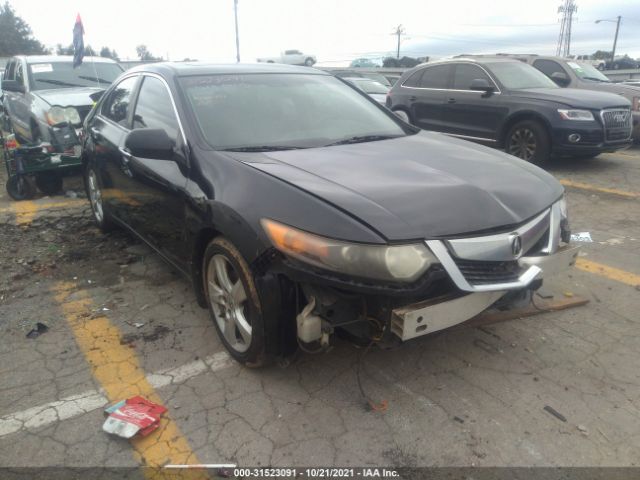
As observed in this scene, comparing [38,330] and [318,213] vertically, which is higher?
[318,213]

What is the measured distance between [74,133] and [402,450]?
6.16m

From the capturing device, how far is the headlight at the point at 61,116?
6.70 metres

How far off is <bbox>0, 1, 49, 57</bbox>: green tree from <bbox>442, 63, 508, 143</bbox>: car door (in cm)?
6971

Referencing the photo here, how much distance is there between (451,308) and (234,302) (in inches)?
46.1

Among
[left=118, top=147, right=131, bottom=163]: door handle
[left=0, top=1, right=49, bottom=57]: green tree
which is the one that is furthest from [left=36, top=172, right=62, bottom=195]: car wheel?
[left=0, top=1, right=49, bottom=57]: green tree

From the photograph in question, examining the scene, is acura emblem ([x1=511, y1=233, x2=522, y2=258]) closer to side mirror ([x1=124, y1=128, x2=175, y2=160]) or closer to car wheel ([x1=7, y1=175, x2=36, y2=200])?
side mirror ([x1=124, y1=128, x2=175, y2=160])

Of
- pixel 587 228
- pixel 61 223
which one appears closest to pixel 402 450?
pixel 587 228

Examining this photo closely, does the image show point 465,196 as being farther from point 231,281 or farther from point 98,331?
point 98,331

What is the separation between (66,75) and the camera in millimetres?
8148

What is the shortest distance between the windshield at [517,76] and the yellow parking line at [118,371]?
7091mm

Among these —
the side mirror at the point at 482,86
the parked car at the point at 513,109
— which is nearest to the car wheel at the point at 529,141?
the parked car at the point at 513,109

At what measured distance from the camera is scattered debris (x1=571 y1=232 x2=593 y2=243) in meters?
4.76

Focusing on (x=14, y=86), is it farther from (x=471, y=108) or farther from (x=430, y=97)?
(x=471, y=108)

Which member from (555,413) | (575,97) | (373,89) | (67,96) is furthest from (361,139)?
(373,89)
